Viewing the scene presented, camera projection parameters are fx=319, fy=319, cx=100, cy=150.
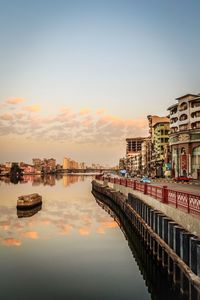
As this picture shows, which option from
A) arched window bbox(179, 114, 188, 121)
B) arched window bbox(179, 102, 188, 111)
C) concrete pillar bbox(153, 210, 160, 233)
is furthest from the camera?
arched window bbox(179, 114, 188, 121)

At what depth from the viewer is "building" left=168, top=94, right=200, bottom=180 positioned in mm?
83625

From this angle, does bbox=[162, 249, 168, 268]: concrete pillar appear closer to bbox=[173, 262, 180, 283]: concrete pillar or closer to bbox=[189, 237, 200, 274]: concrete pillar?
bbox=[173, 262, 180, 283]: concrete pillar

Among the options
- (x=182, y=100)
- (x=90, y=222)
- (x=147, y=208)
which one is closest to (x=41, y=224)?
(x=90, y=222)

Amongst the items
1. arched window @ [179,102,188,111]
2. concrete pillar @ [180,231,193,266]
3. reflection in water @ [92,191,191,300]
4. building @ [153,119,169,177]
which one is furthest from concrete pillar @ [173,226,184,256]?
building @ [153,119,169,177]

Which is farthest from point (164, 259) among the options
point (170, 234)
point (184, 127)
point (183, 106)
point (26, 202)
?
point (183, 106)

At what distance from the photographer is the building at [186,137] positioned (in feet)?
274

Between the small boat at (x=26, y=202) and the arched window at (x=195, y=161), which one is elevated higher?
the arched window at (x=195, y=161)

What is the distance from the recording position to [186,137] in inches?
3408

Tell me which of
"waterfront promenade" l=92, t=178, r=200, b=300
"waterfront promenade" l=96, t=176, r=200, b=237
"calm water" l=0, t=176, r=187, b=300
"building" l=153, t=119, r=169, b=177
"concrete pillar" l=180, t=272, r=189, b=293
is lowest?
"calm water" l=0, t=176, r=187, b=300

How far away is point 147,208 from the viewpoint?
2648cm

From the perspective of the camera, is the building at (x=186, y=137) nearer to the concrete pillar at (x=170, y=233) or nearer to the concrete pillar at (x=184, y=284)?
the concrete pillar at (x=170, y=233)

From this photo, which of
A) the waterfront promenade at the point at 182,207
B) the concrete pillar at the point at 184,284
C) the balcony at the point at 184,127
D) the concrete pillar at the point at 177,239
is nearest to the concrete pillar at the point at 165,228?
the waterfront promenade at the point at 182,207

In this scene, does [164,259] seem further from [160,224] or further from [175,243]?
[175,243]

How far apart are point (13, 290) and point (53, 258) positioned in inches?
273
